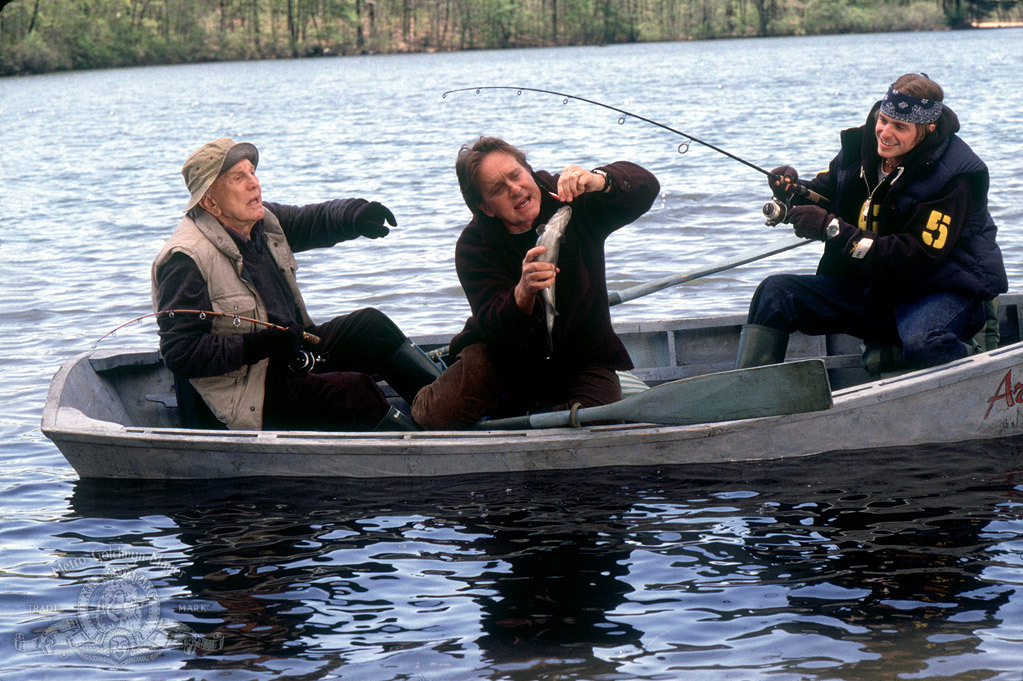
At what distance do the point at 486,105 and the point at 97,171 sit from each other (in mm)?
16811

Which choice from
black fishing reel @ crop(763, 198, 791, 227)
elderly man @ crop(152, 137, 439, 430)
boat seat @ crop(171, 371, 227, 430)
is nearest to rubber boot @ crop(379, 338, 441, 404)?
elderly man @ crop(152, 137, 439, 430)

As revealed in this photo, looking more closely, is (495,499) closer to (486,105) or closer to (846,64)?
(486,105)

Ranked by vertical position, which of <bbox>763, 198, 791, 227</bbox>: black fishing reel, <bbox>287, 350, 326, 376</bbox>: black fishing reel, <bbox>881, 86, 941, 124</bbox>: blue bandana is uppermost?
<bbox>881, 86, 941, 124</bbox>: blue bandana

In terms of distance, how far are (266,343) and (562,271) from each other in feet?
4.28

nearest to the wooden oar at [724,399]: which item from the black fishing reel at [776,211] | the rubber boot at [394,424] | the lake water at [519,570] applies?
the lake water at [519,570]

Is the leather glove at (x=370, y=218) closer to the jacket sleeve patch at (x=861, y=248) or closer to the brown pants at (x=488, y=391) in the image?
the brown pants at (x=488, y=391)

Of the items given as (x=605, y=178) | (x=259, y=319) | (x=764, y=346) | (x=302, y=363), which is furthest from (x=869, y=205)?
(x=259, y=319)

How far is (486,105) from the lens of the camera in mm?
36406

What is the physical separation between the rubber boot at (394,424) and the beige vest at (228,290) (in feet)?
1.82

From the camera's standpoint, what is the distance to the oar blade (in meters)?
4.61

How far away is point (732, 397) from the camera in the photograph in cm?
472

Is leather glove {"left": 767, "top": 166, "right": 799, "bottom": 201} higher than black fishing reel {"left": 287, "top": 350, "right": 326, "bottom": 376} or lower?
higher

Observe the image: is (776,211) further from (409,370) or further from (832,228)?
(409,370)

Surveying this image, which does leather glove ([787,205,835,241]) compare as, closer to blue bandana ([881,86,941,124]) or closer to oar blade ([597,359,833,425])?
blue bandana ([881,86,941,124])
